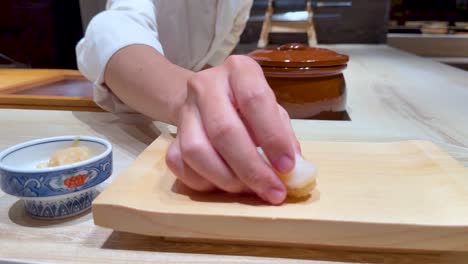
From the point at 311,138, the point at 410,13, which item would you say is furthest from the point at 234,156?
the point at 410,13

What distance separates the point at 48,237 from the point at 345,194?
1.01 feet

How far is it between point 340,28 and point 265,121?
2338mm

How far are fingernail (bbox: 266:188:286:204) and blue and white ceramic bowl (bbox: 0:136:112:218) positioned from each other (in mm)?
189

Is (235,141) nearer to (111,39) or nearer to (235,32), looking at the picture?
(111,39)

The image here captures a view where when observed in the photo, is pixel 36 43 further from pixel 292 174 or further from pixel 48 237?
pixel 292 174

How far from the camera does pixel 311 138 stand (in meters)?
0.72

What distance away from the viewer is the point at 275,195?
1.31 feet

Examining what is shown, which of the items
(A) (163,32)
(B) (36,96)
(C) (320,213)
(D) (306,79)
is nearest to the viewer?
(C) (320,213)

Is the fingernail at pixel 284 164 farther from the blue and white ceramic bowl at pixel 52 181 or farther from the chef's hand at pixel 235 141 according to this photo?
the blue and white ceramic bowl at pixel 52 181

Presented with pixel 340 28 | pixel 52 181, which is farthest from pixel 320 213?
pixel 340 28

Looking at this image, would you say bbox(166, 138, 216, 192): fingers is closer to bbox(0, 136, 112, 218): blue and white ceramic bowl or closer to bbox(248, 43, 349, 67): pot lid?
bbox(0, 136, 112, 218): blue and white ceramic bowl

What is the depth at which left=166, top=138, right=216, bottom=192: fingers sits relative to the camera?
0.43 meters

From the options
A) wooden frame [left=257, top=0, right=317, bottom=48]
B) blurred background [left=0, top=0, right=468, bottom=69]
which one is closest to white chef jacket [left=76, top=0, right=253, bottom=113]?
blurred background [left=0, top=0, right=468, bottom=69]

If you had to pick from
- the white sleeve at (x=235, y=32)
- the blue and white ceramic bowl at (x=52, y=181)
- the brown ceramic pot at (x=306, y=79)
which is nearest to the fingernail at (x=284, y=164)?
the blue and white ceramic bowl at (x=52, y=181)
